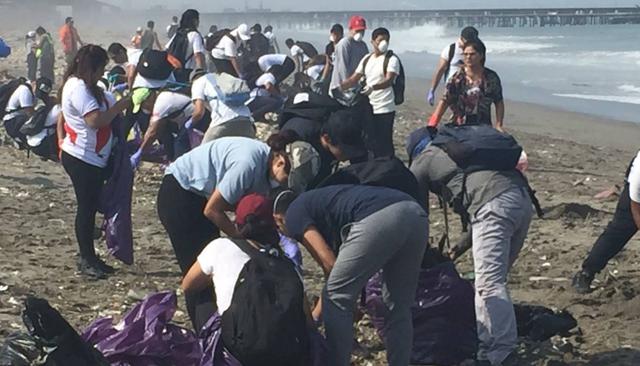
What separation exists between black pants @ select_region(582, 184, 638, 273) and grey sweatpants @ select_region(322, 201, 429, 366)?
7.92 feet

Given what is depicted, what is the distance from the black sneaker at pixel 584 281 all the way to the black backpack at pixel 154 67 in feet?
14.3

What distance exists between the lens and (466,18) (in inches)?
3423

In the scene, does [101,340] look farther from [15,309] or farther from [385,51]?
[385,51]

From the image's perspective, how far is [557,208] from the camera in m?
10.5

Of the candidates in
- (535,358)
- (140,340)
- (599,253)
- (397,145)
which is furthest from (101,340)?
(397,145)

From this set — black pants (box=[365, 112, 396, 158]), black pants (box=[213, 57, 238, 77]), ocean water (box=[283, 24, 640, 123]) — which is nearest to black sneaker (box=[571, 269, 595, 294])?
black pants (box=[365, 112, 396, 158])

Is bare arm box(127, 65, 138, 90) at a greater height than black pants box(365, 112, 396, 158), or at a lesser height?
greater

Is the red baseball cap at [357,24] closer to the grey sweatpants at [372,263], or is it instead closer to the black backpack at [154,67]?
the black backpack at [154,67]

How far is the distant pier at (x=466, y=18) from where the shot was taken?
7962cm

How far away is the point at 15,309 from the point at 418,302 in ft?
8.09

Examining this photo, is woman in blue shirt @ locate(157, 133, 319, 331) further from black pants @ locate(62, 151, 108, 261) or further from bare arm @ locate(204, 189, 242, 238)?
black pants @ locate(62, 151, 108, 261)

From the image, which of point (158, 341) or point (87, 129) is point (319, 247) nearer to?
point (158, 341)

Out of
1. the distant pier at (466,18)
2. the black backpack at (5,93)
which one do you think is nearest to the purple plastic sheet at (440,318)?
the black backpack at (5,93)

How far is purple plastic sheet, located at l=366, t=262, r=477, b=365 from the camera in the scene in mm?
6129
